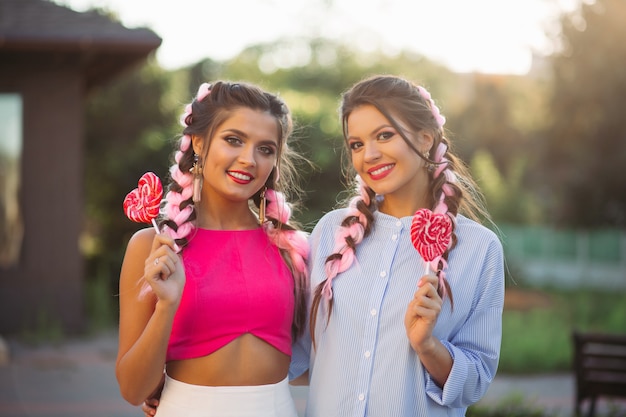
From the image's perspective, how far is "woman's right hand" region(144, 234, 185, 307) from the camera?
117 inches

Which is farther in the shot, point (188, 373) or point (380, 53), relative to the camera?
point (380, 53)

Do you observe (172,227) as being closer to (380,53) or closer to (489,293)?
(489,293)

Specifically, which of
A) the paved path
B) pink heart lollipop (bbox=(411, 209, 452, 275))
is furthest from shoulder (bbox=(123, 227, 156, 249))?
the paved path

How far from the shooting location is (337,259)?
3439 millimetres

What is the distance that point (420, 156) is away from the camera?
3.34m

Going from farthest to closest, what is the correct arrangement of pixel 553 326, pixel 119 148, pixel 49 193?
pixel 119 148
pixel 553 326
pixel 49 193

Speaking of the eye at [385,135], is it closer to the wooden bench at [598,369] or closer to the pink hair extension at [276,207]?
the pink hair extension at [276,207]

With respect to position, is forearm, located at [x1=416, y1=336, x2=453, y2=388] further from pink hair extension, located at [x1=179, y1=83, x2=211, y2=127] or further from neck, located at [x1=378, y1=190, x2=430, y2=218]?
pink hair extension, located at [x1=179, y1=83, x2=211, y2=127]

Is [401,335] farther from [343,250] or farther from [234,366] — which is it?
[234,366]

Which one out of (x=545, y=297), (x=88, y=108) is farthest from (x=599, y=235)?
(x=88, y=108)

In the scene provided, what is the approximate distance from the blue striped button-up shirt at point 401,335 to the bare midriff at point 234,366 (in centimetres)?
22

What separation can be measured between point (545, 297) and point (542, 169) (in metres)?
4.18

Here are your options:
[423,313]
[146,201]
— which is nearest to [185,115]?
[146,201]

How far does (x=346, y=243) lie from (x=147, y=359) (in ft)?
3.12
